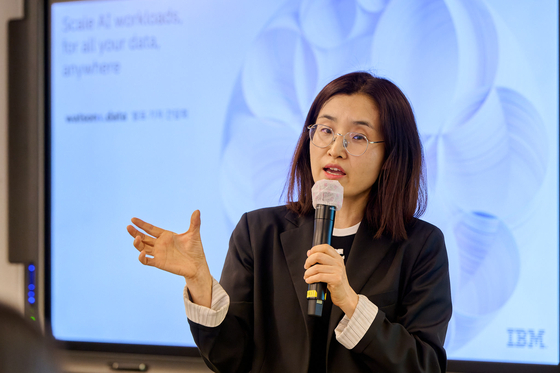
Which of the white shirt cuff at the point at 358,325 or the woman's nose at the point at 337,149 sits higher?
the woman's nose at the point at 337,149

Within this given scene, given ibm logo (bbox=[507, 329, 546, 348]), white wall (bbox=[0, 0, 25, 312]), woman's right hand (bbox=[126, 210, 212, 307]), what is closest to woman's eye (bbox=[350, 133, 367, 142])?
woman's right hand (bbox=[126, 210, 212, 307])

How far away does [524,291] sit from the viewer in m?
2.20

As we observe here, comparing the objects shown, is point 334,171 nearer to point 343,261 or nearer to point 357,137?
point 357,137

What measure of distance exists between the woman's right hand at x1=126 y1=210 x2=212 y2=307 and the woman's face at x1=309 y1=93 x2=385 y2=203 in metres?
0.48

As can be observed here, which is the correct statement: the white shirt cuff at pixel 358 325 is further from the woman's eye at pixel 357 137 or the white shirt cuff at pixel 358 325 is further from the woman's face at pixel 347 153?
the woman's eye at pixel 357 137

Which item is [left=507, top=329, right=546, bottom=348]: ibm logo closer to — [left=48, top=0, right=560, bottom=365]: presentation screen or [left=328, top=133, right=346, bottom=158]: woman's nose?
[left=48, top=0, right=560, bottom=365]: presentation screen

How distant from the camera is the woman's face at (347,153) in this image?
1.63 m

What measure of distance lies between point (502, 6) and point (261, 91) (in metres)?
1.23

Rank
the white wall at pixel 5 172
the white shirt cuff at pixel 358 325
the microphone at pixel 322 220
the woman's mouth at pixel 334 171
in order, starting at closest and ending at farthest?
1. the microphone at pixel 322 220
2. the white shirt cuff at pixel 358 325
3. the woman's mouth at pixel 334 171
4. the white wall at pixel 5 172

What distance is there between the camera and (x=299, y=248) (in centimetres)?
171

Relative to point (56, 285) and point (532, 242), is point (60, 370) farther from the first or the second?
point (56, 285)

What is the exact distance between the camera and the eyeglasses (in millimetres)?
1638

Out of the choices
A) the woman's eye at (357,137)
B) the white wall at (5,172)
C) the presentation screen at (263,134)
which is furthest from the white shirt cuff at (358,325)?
the white wall at (5,172)

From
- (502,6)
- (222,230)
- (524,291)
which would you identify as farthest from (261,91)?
(524,291)
